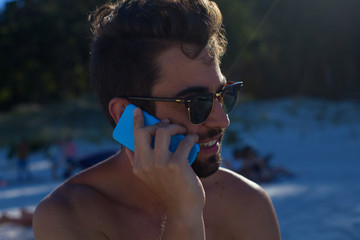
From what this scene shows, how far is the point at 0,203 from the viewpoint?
9.11 meters

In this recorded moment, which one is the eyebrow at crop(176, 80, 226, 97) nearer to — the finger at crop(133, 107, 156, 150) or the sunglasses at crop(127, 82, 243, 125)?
the sunglasses at crop(127, 82, 243, 125)

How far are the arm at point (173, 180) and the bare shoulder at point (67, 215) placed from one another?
1.31 feet

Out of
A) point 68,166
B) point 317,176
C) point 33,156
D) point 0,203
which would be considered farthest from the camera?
point 33,156

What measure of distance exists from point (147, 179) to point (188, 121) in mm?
370

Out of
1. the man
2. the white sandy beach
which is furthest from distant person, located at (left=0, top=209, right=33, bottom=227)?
the man

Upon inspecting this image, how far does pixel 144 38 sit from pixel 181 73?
25 centimetres

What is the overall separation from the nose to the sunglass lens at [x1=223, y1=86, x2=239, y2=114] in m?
0.09

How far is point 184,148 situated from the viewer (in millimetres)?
1828

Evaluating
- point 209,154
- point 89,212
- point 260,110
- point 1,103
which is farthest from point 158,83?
point 1,103

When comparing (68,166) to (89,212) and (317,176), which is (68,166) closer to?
(317,176)

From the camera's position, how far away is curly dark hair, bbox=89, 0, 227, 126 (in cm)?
203

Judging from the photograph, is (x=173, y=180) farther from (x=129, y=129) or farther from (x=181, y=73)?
(x=181, y=73)

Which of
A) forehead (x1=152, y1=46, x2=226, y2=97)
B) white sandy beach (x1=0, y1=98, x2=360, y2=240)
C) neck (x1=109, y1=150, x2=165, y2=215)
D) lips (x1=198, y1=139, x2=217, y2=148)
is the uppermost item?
forehead (x1=152, y1=46, x2=226, y2=97)

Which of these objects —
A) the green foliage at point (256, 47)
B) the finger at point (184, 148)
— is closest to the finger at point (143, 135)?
the finger at point (184, 148)
